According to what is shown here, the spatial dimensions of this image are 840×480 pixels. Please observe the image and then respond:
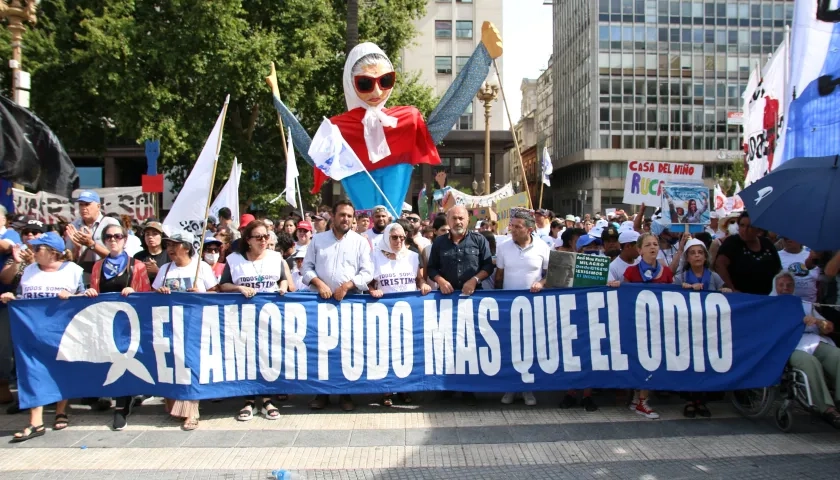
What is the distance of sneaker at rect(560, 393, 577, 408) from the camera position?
612 centimetres

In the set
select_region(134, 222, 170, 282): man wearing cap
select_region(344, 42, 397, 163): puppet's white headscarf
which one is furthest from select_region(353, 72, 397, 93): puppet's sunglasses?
select_region(134, 222, 170, 282): man wearing cap

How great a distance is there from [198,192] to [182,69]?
14037mm

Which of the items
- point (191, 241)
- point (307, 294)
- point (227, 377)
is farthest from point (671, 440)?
point (191, 241)

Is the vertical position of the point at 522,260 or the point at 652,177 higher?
the point at 652,177

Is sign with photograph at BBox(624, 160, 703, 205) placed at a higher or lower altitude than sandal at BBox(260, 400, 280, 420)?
higher

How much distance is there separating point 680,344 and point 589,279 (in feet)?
3.29

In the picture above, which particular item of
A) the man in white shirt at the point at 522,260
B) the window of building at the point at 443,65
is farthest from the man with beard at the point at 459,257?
the window of building at the point at 443,65

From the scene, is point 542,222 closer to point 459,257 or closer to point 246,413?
point 459,257

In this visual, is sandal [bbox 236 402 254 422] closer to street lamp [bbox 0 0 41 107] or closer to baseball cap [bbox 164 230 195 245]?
baseball cap [bbox 164 230 195 245]

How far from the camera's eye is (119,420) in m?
5.65

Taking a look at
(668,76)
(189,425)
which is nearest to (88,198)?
(189,425)

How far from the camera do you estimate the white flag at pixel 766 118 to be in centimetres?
811

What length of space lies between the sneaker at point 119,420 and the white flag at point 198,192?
1.73 meters

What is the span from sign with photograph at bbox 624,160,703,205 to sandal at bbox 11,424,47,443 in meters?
7.54
